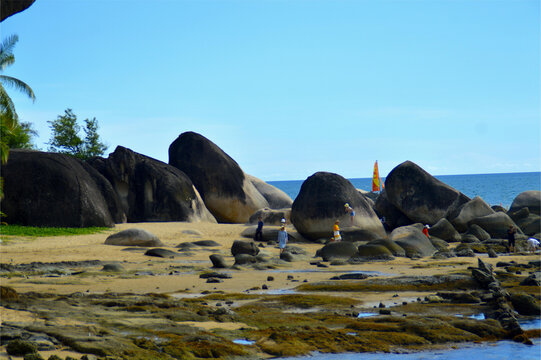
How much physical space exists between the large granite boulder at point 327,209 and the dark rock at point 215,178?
10.8m

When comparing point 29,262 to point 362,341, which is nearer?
point 362,341

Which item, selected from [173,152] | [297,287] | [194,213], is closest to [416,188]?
[194,213]

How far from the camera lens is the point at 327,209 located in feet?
89.2

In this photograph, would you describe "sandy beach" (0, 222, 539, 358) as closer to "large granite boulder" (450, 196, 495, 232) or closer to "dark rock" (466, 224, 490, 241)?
"dark rock" (466, 224, 490, 241)

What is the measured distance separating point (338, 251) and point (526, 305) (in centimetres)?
929

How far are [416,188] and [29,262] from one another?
61.7 feet

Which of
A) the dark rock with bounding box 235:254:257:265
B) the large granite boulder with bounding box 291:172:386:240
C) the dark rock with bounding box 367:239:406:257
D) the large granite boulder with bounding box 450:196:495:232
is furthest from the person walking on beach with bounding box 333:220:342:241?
the large granite boulder with bounding box 450:196:495:232

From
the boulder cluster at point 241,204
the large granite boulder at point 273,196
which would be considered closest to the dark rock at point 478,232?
the boulder cluster at point 241,204

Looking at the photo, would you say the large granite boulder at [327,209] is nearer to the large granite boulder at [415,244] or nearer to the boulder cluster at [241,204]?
the boulder cluster at [241,204]

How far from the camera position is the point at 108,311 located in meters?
10.4

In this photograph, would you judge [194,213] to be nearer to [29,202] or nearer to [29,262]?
[29,202]

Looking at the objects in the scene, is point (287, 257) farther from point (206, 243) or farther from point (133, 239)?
point (133, 239)

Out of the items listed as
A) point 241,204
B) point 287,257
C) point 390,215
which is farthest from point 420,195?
point 287,257

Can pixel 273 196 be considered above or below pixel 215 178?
below
